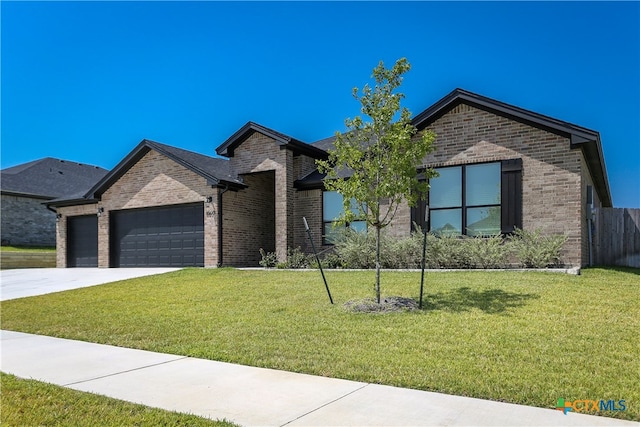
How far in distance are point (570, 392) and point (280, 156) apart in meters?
14.7

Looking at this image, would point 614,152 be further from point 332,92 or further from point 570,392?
point 570,392

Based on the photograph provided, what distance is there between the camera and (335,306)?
841cm

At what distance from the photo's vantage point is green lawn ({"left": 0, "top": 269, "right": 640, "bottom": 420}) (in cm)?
456

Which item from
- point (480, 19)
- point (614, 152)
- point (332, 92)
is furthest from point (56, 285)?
point (614, 152)

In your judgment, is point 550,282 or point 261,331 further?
point 550,282

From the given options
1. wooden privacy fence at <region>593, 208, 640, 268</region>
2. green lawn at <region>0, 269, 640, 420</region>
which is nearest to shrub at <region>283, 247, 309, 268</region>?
green lawn at <region>0, 269, 640, 420</region>

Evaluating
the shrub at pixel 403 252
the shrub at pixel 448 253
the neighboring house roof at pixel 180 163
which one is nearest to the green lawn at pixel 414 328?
the shrub at pixel 448 253

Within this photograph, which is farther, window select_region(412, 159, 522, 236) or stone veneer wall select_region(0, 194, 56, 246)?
stone veneer wall select_region(0, 194, 56, 246)

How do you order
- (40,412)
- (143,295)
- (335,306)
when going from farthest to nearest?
(143,295) → (335,306) → (40,412)

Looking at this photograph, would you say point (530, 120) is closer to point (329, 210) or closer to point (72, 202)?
point (329, 210)

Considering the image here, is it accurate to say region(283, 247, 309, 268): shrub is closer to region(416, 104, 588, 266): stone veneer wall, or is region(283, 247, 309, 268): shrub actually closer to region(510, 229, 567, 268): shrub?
region(416, 104, 588, 266): stone veneer wall

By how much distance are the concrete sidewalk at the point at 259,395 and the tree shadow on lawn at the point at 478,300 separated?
3.71m

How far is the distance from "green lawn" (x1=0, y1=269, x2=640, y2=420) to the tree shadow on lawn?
0.07ft

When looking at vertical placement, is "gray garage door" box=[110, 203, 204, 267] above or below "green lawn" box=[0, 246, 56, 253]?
above
